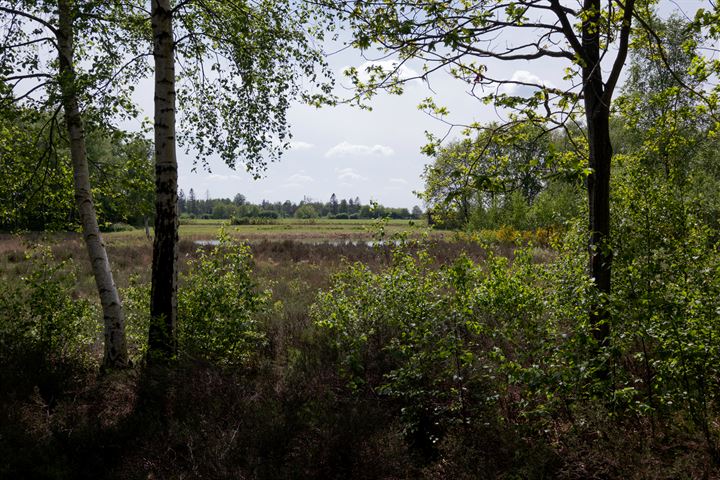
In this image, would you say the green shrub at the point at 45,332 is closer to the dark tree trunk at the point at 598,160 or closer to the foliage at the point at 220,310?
the foliage at the point at 220,310

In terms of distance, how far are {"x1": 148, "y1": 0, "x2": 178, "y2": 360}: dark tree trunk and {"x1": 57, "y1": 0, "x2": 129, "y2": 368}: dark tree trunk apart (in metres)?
0.89

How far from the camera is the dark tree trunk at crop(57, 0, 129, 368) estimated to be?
660 cm

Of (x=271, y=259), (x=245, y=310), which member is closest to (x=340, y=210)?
(x=271, y=259)

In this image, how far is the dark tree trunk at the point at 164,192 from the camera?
6375 millimetres

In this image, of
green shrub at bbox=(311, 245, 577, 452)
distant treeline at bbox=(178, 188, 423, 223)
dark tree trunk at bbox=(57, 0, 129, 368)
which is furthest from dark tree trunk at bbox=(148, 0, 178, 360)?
A: distant treeline at bbox=(178, 188, 423, 223)

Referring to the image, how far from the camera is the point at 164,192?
646cm

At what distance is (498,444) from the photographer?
4523 mm

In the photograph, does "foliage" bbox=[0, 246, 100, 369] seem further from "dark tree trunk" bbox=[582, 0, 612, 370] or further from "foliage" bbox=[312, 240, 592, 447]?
"dark tree trunk" bbox=[582, 0, 612, 370]

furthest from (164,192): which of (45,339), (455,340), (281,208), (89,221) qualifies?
(281,208)

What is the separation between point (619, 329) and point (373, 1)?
160 inches

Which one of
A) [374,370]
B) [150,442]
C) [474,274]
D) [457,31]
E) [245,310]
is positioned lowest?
[150,442]

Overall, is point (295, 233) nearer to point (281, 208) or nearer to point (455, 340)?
point (455, 340)

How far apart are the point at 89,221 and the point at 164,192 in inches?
53.0

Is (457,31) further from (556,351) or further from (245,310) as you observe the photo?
(245,310)
